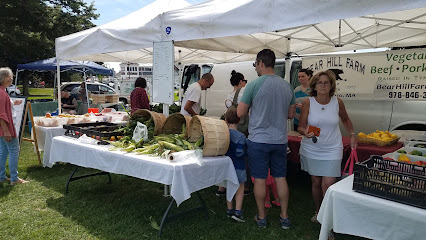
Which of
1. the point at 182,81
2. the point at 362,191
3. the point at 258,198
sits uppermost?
the point at 182,81

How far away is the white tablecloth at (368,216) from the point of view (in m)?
1.87

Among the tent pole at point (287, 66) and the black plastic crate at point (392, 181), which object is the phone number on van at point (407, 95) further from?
the black plastic crate at point (392, 181)

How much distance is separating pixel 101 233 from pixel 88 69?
10.7 metres

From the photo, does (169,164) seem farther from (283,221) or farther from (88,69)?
A: (88,69)

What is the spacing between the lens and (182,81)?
9.12m

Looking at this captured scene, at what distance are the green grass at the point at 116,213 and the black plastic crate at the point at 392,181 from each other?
1.23m

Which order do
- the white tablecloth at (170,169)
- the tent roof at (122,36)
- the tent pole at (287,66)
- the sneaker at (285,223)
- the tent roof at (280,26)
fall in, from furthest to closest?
1. the tent pole at (287,66)
2. the tent roof at (122,36)
3. the sneaker at (285,223)
4. the white tablecloth at (170,169)
5. the tent roof at (280,26)

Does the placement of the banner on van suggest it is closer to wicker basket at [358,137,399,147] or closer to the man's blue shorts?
wicker basket at [358,137,399,147]

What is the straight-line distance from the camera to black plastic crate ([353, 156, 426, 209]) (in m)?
1.89

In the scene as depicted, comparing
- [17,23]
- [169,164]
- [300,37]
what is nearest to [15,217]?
[169,164]

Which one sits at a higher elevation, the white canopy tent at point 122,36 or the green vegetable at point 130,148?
the white canopy tent at point 122,36

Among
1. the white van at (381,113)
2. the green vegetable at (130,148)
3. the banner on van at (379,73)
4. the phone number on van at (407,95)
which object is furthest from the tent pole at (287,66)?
the green vegetable at (130,148)

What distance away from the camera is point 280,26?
290 cm

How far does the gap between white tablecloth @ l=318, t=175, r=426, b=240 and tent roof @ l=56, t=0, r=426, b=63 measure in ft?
4.53
